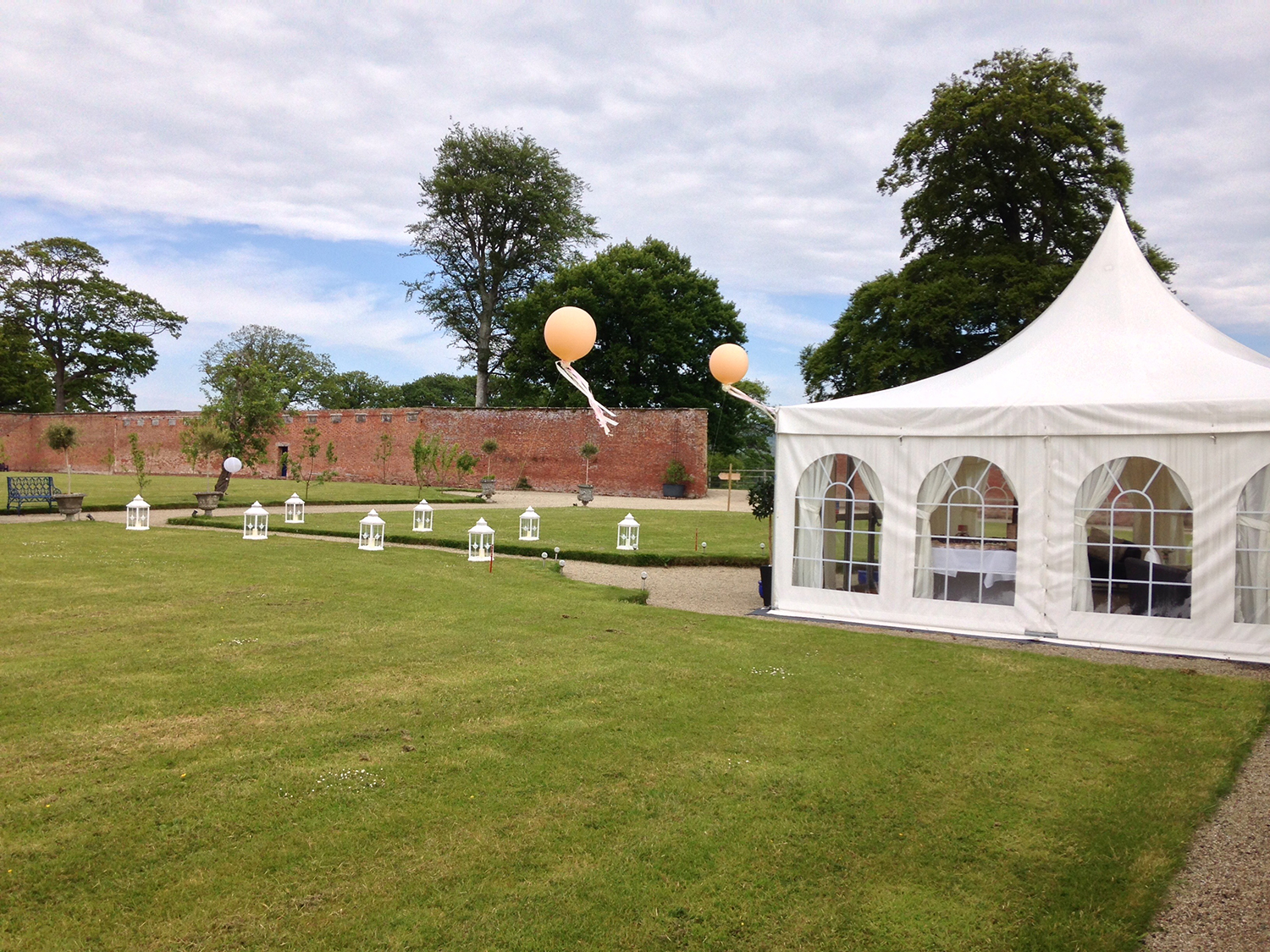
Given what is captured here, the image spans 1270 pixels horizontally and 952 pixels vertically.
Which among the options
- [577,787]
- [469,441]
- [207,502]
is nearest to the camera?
[577,787]

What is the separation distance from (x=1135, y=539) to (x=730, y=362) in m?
4.47

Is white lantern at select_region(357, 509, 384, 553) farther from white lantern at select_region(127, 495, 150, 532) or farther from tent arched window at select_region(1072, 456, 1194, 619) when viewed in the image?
tent arched window at select_region(1072, 456, 1194, 619)

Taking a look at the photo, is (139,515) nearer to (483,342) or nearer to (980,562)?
(980,562)

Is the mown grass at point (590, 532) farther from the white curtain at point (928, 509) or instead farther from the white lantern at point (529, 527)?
the white curtain at point (928, 509)

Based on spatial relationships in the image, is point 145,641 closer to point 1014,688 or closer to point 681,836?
point 681,836

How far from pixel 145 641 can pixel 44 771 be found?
114 inches

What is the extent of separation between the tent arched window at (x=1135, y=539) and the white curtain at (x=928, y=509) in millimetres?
1225

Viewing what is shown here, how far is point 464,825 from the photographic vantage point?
3729mm

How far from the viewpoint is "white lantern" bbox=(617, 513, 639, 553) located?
1468 cm

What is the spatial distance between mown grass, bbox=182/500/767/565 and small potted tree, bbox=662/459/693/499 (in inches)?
302

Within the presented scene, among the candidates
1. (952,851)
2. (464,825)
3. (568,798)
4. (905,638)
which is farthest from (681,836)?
(905,638)

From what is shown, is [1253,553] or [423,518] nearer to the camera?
[1253,553]

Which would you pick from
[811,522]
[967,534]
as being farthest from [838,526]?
[967,534]

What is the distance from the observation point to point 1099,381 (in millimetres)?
8617
